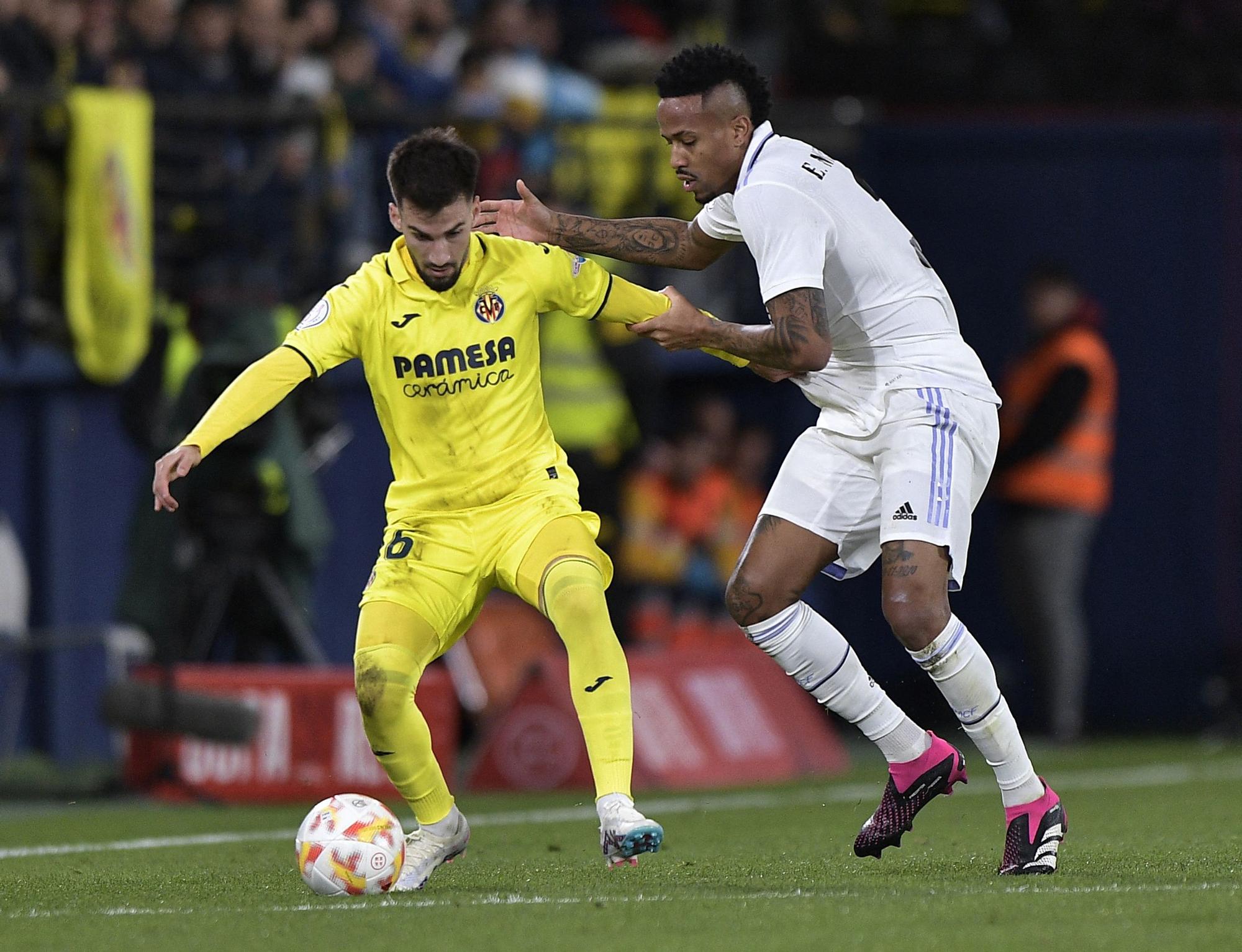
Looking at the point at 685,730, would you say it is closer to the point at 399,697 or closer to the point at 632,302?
the point at 632,302

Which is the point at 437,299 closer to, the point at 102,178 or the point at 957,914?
the point at 957,914

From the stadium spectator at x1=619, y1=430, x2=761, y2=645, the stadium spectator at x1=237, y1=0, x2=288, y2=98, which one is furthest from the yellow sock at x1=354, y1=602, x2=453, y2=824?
the stadium spectator at x1=619, y1=430, x2=761, y2=645

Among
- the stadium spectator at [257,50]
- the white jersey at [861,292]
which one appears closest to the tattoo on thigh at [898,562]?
the white jersey at [861,292]

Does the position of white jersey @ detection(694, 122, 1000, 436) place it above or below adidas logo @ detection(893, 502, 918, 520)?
above

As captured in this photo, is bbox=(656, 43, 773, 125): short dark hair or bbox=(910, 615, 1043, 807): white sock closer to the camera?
bbox=(910, 615, 1043, 807): white sock

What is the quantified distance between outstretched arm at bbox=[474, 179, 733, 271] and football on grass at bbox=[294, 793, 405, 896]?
1.80 m

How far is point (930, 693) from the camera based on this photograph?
1383cm

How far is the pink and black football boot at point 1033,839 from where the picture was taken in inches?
254

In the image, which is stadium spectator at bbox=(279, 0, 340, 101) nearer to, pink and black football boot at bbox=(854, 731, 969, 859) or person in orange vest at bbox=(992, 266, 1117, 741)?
person in orange vest at bbox=(992, 266, 1117, 741)

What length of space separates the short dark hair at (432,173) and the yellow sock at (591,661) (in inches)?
41.0

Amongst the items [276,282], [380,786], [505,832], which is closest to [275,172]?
[276,282]

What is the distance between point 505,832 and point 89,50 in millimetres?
4700

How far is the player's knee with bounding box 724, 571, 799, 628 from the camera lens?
6746 mm

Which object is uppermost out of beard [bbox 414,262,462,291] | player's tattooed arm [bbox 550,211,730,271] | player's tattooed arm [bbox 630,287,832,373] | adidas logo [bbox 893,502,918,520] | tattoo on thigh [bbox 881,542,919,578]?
player's tattooed arm [bbox 550,211,730,271]
